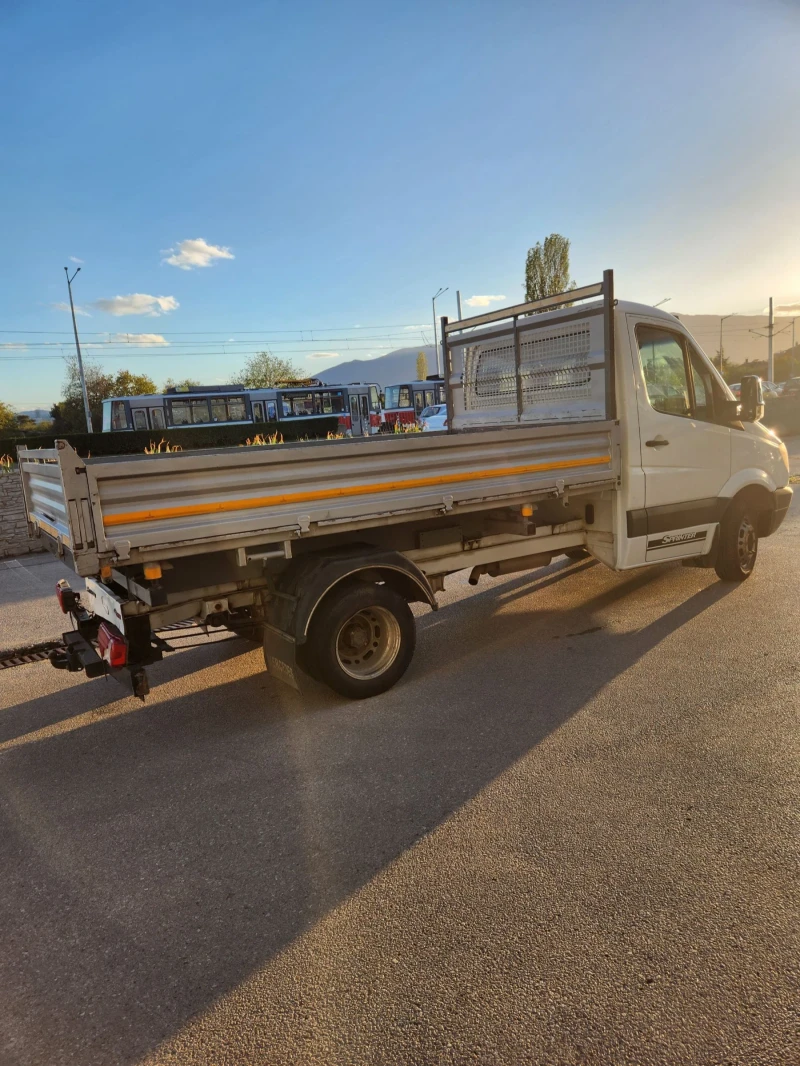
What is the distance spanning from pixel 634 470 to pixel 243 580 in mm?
3432

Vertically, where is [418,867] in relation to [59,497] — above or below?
below

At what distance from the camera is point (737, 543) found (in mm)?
6965

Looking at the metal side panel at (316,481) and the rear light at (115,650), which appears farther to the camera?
the rear light at (115,650)

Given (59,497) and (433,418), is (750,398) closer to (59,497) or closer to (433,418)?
(59,497)

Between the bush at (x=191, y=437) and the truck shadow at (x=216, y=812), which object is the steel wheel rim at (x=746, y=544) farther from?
the bush at (x=191, y=437)

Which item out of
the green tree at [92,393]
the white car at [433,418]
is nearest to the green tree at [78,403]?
the green tree at [92,393]

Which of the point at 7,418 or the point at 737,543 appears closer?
the point at 737,543

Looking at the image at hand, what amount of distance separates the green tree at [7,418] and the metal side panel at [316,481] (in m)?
50.2

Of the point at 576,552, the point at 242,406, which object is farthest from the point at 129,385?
the point at 576,552

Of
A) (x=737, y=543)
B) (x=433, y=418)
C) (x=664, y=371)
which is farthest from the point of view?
(x=433, y=418)

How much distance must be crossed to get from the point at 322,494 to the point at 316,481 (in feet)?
0.30

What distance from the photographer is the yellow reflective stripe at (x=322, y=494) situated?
12.7ft

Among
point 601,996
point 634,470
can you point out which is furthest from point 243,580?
point 634,470

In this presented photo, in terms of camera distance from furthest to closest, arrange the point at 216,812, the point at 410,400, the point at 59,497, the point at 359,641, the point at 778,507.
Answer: the point at 410,400
the point at 778,507
the point at 359,641
the point at 59,497
the point at 216,812
